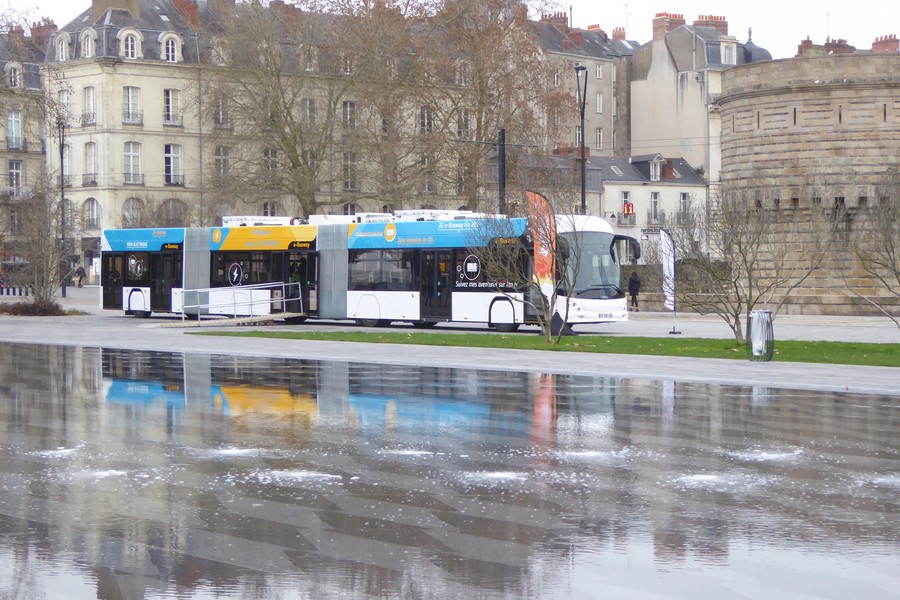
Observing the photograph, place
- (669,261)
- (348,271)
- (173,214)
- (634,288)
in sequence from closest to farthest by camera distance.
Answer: (669,261), (348,271), (634,288), (173,214)

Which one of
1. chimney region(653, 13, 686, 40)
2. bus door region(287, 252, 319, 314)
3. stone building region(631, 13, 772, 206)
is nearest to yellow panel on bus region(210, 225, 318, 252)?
bus door region(287, 252, 319, 314)

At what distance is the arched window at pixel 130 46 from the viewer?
259 ft

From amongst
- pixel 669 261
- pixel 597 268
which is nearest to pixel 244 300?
pixel 597 268

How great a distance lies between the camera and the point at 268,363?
2541cm

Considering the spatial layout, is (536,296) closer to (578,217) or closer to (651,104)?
(578,217)

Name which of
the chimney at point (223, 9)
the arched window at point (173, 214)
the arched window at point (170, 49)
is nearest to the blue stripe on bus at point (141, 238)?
the chimney at point (223, 9)

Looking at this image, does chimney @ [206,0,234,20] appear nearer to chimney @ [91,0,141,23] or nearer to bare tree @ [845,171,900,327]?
chimney @ [91,0,141,23]

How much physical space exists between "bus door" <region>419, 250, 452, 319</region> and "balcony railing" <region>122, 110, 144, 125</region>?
46036 millimetres

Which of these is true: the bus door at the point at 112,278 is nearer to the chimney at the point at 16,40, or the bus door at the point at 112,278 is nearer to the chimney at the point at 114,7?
the chimney at the point at 16,40

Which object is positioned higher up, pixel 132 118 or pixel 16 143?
pixel 132 118

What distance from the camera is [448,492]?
35.5 feet

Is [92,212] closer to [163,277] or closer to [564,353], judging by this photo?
[163,277]

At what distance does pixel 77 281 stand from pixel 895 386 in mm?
68075

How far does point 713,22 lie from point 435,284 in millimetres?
68333
